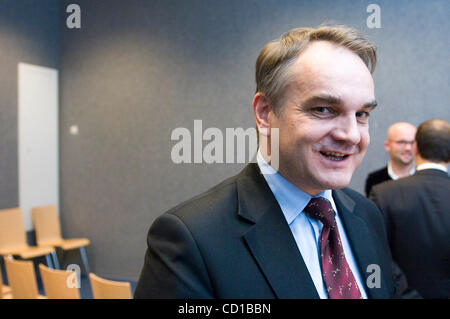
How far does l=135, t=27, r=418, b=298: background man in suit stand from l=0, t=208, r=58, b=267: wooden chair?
12.4 feet

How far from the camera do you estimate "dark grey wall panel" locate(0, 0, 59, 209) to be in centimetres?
386

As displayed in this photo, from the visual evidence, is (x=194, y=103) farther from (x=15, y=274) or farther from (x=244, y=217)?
(x=244, y=217)

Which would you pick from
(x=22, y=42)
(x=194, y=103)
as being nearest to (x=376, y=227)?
(x=194, y=103)

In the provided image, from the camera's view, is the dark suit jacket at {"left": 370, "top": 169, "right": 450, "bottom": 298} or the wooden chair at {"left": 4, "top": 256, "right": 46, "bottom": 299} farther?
the wooden chair at {"left": 4, "top": 256, "right": 46, "bottom": 299}

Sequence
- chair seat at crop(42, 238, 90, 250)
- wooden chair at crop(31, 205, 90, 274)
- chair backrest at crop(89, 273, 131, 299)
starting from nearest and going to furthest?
chair backrest at crop(89, 273, 131, 299), chair seat at crop(42, 238, 90, 250), wooden chair at crop(31, 205, 90, 274)

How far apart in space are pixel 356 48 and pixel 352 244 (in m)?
0.40

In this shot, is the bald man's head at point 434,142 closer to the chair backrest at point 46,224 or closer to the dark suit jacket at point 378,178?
the dark suit jacket at point 378,178

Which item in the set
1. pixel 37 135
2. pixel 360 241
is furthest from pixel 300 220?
pixel 37 135

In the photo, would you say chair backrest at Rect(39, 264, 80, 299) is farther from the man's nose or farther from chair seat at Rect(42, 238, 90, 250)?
the man's nose

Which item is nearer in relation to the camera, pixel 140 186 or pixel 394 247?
pixel 394 247

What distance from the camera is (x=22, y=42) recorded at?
406 centimetres

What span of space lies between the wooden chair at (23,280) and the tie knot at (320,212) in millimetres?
2303

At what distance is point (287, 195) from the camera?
78 centimetres

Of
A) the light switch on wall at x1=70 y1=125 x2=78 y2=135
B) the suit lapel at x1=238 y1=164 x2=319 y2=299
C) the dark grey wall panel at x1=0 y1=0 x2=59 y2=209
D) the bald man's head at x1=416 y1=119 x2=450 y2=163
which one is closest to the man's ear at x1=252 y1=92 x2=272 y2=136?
the suit lapel at x1=238 y1=164 x2=319 y2=299
